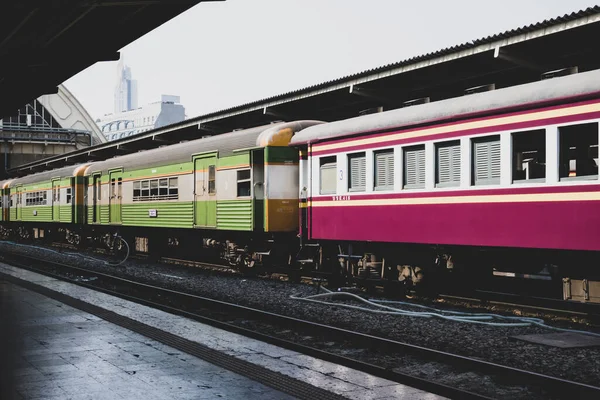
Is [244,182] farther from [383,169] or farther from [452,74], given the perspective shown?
[452,74]

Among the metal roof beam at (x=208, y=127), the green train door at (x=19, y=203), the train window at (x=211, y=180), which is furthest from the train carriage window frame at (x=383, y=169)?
the green train door at (x=19, y=203)

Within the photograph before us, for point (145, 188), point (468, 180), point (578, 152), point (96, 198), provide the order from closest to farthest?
point (578, 152), point (468, 180), point (145, 188), point (96, 198)

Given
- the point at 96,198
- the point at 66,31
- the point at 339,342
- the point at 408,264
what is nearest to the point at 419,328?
the point at 339,342

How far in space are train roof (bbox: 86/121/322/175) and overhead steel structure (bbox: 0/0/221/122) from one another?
5.54m

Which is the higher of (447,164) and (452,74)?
(452,74)

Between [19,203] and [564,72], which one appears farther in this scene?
[19,203]

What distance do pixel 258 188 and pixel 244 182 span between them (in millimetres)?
580

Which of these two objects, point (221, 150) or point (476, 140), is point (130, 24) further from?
point (221, 150)

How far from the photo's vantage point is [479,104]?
35.9 ft

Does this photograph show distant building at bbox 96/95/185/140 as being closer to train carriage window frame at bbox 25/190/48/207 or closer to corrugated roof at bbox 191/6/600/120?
train carriage window frame at bbox 25/190/48/207

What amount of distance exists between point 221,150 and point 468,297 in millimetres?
7881

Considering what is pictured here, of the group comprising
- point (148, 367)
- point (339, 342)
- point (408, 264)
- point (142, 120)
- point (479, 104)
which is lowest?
point (339, 342)

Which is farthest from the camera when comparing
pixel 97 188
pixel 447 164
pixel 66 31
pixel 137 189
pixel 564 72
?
pixel 97 188

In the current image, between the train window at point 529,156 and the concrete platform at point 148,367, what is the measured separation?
15.2 ft
